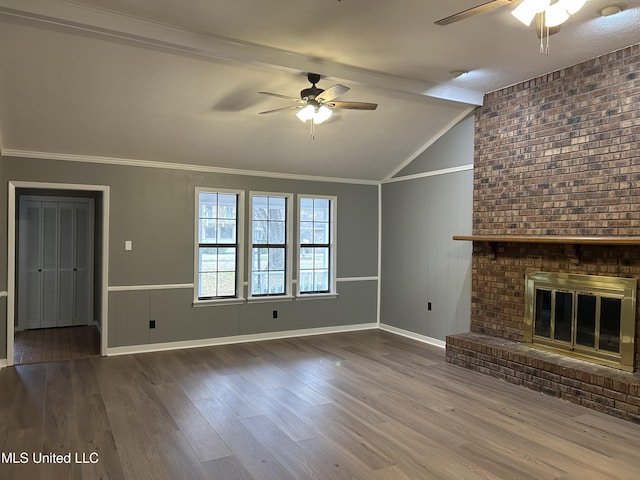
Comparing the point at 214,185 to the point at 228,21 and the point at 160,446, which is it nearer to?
the point at 228,21

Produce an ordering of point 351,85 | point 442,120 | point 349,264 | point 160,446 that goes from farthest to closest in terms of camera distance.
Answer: point 349,264 < point 442,120 < point 351,85 < point 160,446

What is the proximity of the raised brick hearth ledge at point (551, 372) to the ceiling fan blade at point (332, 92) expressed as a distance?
293 cm

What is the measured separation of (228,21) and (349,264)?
424 cm

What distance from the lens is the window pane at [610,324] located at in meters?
4.07

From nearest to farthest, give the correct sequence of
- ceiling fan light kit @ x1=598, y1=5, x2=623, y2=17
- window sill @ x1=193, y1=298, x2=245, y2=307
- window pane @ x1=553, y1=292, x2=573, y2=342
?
ceiling fan light kit @ x1=598, y1=5, x2=623, y2=17 → window pane @ x1=553, y1=292, x2=573, y2=342 → window sill @ x1=193, y1=298, x2=245, y2=307

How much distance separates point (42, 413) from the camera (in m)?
3.69

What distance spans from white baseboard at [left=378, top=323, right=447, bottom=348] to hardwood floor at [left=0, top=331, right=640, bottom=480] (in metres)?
0.85

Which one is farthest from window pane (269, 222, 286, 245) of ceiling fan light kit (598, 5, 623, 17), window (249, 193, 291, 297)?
ceiling fan light kit (598, 5, 623, 17)

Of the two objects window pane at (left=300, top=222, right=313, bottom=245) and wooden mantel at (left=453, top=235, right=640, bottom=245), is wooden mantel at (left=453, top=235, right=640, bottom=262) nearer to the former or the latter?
wooden mantel at (left=453, top=235, right=640, bottom=245)

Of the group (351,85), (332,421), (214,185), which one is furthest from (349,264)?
(332,421)

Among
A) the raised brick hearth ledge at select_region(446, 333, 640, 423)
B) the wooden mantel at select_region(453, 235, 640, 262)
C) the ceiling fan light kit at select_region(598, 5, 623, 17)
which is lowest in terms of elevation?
the raised brick hearth ledge at select_region(446, 333, 640, 423)

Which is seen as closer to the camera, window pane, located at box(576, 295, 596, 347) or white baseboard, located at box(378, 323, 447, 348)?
window pane, located at box(576, 295, 596, 347)

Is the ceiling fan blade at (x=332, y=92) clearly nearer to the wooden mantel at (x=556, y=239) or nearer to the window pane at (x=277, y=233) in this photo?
the wooden mantel at (x=556, y=239)

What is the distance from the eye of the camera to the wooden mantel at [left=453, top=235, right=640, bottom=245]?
3.78 metres
